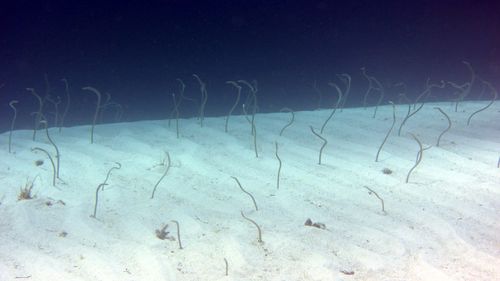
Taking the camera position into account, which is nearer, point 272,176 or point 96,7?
point 272,176

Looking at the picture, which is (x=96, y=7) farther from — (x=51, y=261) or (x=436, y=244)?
(x=436, y=244)

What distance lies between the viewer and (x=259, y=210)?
3711 millimetres

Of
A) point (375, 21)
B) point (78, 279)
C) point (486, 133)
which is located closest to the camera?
point (78, 279)

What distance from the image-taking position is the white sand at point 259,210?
2848mm

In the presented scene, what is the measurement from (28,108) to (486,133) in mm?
9173

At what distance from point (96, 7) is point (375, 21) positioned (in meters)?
6.51

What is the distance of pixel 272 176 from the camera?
450cm

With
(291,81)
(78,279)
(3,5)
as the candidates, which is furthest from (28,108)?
(78,279)

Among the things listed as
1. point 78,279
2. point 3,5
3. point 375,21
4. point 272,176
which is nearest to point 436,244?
point 272,176

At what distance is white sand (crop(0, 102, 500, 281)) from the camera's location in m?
2.85

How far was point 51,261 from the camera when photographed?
2840 mm

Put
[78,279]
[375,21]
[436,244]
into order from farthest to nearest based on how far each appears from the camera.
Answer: [375,21], [436,244], [78,279]

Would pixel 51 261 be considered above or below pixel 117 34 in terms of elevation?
below

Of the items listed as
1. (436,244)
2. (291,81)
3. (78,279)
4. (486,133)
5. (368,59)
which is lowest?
(78,279)
